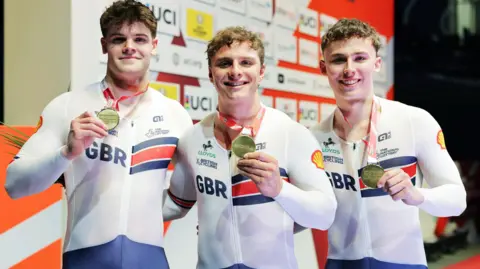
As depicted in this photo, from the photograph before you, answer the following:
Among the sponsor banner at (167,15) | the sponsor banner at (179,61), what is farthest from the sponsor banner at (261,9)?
the sponsor banner at (167,15)

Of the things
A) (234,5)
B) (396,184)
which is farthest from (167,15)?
(396,184)

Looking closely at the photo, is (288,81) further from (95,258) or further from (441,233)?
(441,233)

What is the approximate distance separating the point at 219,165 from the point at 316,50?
131 inches

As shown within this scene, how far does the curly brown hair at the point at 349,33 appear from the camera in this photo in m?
2.86

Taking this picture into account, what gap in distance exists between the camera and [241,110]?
2631mm

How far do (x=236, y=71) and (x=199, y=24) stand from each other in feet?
6.33

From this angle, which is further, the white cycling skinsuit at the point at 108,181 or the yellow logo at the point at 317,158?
the yellow logo at the point at 317,158

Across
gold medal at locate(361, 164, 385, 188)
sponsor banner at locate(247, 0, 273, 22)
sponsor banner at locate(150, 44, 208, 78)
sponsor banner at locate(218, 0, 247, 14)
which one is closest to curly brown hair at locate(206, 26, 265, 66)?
gold medal at locate(361, 164, 385, 188)

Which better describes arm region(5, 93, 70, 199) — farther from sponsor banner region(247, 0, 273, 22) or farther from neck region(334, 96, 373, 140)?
sponsor banner region(247, 0, 273, 22)

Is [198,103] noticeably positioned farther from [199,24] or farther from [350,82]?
[350,82]

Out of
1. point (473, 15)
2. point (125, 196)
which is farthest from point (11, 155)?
point (473, 15)

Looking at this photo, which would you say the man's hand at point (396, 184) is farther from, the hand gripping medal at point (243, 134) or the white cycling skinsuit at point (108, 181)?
the white cycling skinsuit at point (108, 181)

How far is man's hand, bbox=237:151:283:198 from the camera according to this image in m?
2.31

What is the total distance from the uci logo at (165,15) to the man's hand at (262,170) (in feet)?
6.34
